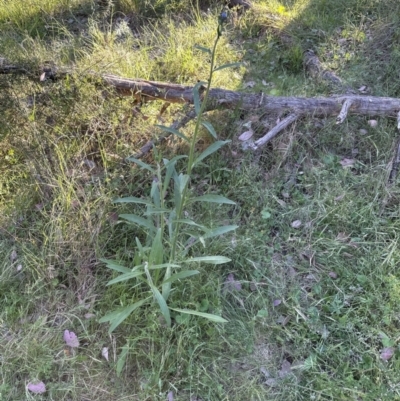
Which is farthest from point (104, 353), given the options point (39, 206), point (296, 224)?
point (296, 224)

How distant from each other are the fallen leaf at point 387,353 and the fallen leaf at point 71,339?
147cm

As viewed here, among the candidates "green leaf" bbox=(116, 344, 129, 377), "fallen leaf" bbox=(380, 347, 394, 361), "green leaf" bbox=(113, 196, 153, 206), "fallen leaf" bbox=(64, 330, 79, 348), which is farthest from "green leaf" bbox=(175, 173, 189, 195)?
"fallen leaf" bbox=(380, 347, 394, 361)

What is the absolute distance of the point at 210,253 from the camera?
2215 mm

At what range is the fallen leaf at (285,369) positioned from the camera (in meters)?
1.84

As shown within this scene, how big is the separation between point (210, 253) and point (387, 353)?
1.00 metres

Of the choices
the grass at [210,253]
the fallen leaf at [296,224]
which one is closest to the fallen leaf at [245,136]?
the grass at [210,253]

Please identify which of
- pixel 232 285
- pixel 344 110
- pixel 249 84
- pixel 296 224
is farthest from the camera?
pixel 249 84

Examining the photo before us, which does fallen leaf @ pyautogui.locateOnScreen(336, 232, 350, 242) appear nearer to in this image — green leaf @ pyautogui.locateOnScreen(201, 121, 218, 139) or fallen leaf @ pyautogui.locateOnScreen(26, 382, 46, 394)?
green leaf @ pyautogui.locateOnScreen(201, 121, 218, 139)

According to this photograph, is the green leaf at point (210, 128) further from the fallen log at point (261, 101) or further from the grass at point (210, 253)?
the fallen log at point (261, 101)

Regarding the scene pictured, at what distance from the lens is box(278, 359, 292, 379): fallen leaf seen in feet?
6.05

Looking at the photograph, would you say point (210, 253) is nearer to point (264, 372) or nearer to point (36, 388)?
point (264, 372)

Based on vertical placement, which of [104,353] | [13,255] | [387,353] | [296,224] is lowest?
[387,353]

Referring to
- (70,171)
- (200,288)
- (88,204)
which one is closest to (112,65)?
(70,171)

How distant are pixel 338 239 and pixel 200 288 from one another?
35.2 inches
